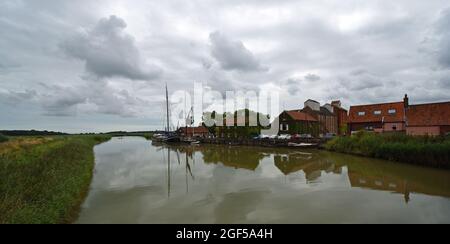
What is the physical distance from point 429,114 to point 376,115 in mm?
7775

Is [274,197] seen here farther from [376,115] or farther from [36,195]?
[376,115]

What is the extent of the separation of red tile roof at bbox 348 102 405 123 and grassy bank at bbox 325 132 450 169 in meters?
12.3

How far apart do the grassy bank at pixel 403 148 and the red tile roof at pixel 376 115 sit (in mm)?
12305

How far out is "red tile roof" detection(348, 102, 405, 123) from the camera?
3843 cm

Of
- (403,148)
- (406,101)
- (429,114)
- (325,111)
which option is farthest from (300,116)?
(403,148)

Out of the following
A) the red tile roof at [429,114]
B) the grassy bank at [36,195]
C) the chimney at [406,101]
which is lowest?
the grassy bank at [36,195]

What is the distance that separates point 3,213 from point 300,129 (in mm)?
52602

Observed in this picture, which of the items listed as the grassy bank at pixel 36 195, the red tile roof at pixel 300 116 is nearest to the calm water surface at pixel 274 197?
the grassy bank at pixel 36 195

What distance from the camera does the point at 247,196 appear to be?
42.9 feet

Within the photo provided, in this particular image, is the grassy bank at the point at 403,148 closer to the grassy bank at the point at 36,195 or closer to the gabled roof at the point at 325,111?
the grassy bank at the point at 36,195

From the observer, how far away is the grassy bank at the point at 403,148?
19.9m
